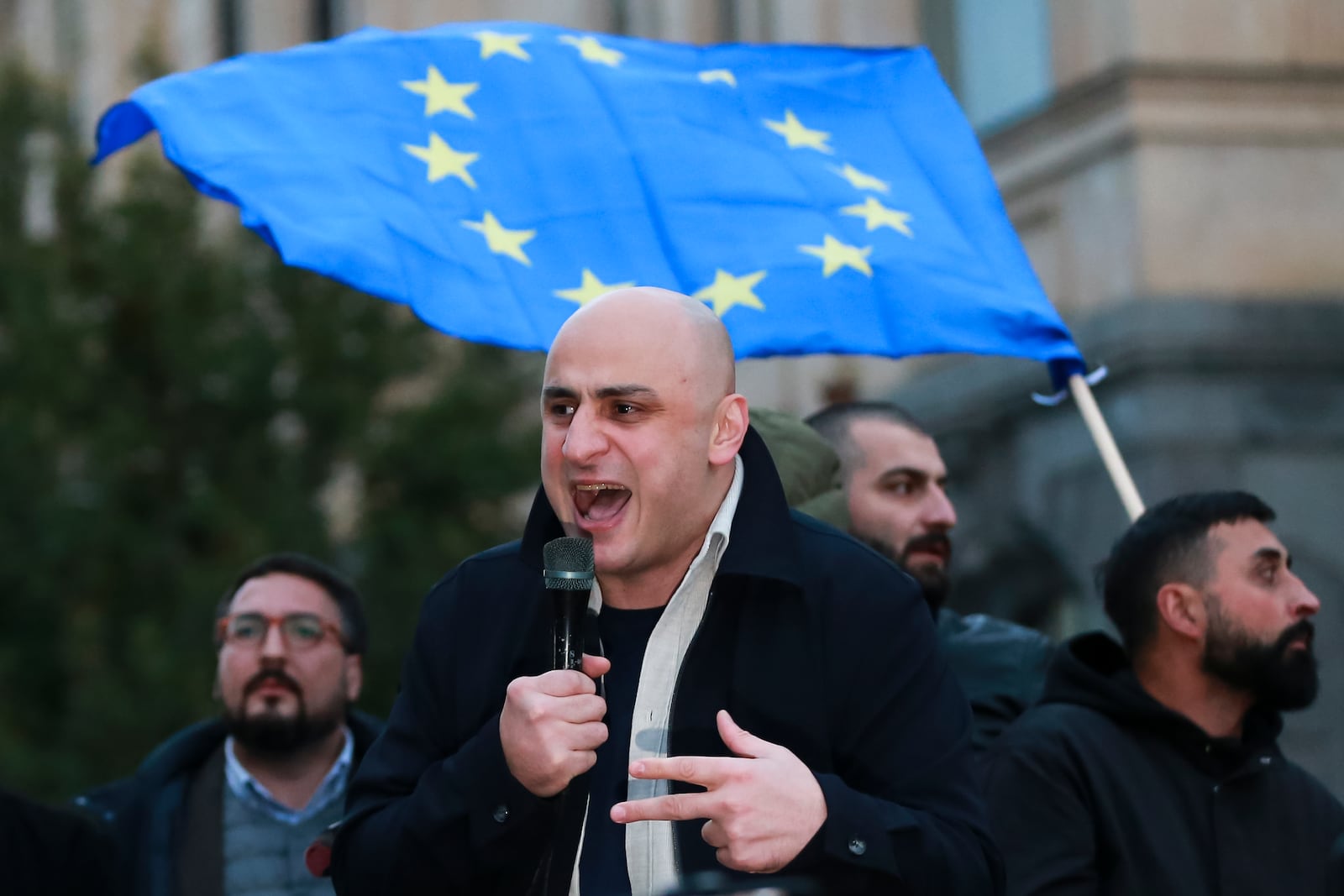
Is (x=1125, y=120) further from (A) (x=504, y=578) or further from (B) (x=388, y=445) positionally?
(A) (x=504, y=578)

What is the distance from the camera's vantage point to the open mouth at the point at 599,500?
11.9 feet

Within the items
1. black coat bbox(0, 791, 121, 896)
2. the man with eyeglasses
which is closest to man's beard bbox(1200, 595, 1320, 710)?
the man with eyeglasses

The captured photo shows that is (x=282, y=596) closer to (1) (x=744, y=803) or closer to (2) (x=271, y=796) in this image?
(2) (x=271, y=796)

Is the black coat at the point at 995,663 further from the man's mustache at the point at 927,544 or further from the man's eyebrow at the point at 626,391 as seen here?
the man's eyebrow at the point at 626,391

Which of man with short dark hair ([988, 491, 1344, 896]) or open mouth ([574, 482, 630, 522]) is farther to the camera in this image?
man with short dark hair ([988, 491, 1344, 896])

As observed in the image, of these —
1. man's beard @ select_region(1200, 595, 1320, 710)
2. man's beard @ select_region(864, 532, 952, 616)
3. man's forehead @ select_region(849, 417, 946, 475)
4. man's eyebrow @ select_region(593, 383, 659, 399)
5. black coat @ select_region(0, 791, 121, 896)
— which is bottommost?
black coat @ select_region(0, 791, 121, 896)

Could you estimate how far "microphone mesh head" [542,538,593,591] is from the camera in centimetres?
342

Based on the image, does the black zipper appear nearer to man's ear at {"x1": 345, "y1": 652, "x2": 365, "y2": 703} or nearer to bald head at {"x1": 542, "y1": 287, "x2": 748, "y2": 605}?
bald head at {"x1": 542, "y1": 287, "x2": 748, "y2": 605}

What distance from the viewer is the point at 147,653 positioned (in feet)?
41.5

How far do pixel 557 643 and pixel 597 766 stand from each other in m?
0.39

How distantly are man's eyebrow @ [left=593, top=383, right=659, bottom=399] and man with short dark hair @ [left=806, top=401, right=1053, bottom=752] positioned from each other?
2.78 metres

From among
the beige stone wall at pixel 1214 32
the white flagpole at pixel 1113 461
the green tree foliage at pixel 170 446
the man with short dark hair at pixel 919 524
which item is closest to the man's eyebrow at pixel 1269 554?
the white flagpole at pixel 1113 461

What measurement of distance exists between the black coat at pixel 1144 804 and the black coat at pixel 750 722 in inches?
58.9

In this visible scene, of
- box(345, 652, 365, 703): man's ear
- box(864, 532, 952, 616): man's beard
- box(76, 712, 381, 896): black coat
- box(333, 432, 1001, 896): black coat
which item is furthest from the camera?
box(345, 652, 365, 703): man's ear
